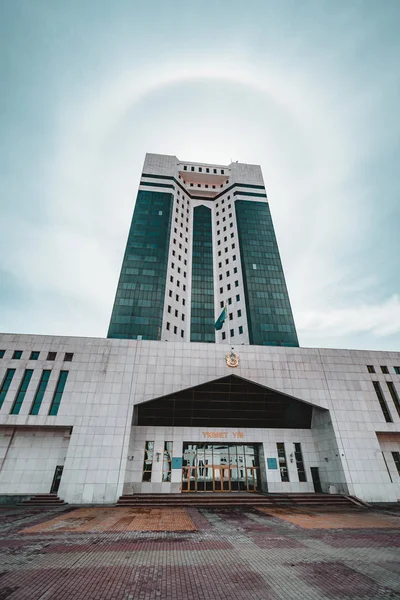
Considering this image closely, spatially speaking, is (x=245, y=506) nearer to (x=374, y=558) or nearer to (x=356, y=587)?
(x=374, y=558)

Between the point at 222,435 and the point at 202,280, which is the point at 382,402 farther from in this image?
the point at 202,280

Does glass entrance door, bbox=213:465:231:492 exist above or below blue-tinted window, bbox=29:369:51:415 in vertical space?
below

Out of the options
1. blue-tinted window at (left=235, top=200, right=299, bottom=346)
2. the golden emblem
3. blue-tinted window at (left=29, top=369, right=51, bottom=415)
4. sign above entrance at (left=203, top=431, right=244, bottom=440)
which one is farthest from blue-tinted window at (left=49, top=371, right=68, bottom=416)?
blue-tinted window at (left=235, top=200, right=299, bottom=346)

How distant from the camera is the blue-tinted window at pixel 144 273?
54219 millimetres

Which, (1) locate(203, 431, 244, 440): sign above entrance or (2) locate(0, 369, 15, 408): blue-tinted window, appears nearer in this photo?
(2) locate(0, 369, 15, 408): blue-tinted window

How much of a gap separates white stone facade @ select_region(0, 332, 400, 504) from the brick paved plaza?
8.81 metres

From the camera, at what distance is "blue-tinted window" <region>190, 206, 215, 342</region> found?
62469 mm

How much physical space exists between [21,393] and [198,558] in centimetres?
2530

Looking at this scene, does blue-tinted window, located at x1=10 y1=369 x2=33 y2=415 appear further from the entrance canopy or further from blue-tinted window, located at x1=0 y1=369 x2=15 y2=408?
the entrance canopy

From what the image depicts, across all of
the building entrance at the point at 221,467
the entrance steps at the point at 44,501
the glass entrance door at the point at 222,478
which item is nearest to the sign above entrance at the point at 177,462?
the building entrance at the point at 221,467

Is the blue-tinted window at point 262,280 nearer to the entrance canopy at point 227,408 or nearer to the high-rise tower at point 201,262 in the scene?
the high-rise tower at point 201,262

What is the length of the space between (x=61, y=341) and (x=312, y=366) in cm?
2878

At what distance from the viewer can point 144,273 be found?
6084 centimetres

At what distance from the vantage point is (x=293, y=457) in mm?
30391
